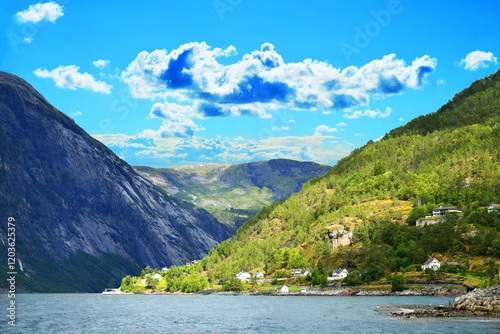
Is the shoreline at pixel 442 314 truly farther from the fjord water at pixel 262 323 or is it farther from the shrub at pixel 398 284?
the shrub at pixel 398 284

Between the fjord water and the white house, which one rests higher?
the white house

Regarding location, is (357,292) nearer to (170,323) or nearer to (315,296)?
(315,296)

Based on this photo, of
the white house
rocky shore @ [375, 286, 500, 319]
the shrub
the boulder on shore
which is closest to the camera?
rocky shore @ [375, 286, 500, 319]

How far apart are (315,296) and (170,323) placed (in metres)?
92.3

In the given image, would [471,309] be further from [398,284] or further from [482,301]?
[398,284]

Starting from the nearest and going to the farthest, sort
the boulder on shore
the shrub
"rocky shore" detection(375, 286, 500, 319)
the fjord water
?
the fjord water → "rocky shore" detection(375, 286, 500, 319) → the boulder on shore → the shrub

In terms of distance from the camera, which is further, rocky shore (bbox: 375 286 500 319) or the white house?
the white house

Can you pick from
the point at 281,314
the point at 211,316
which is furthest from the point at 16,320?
the point at 281,314

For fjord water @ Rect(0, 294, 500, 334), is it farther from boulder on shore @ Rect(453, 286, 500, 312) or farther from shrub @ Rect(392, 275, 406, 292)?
shrub @ Rect(392, 275, 406, 292)

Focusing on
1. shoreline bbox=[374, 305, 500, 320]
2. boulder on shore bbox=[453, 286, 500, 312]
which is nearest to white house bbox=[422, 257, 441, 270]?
boulder on shore bbox=[453, 286, 500, 312]

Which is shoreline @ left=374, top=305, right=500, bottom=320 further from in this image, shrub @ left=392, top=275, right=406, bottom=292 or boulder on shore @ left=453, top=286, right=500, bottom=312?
shrub @ left=392, top=275, right=406, bottom=292

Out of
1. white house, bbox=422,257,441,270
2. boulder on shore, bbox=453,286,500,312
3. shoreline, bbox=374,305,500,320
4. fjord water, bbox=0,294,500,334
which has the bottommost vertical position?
fjord water, bbox=0,294,500,334

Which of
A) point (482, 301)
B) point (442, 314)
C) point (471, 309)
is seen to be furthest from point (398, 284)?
point (442, 314)

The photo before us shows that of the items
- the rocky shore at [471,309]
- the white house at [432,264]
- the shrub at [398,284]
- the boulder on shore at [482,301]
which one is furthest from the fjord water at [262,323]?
the white house at [432,264]
